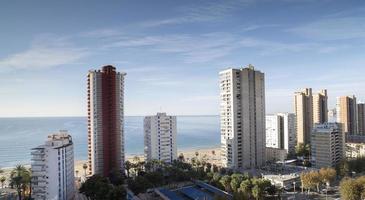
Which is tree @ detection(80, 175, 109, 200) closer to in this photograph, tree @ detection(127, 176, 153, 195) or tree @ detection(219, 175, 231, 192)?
tree @ detection(127, 176, 153, 195)

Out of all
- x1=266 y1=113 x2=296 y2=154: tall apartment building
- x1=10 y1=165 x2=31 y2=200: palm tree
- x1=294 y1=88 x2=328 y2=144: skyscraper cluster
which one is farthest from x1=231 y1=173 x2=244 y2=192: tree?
x1=294 y1=88 x2=328 y2=144: skyscraper cluster

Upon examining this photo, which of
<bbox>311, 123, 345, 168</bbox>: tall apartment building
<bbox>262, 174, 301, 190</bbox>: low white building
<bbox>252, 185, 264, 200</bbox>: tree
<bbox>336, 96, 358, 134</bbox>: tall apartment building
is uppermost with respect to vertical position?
<bbox>336, 96, 358, 134</bbox>: tall apartment building

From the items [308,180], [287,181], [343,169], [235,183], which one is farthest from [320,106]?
[235,183]

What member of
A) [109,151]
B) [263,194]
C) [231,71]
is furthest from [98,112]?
[263,194]

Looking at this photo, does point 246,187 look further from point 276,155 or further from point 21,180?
point 276,155

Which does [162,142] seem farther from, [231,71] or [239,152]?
[231,71]

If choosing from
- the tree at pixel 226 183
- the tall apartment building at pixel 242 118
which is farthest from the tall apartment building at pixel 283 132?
the tree at pixel 226 183
